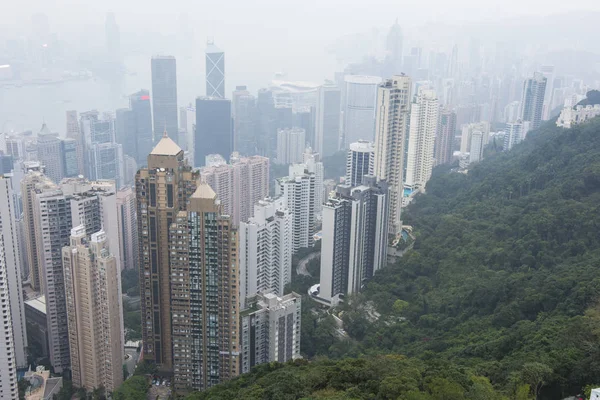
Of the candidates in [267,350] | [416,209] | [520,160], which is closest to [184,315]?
[267,350]

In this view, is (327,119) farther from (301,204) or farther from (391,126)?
(301,204)

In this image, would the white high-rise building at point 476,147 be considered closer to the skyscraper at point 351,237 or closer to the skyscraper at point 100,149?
the skyscraper at point 351,237

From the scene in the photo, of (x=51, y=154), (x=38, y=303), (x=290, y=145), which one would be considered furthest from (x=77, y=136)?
(x=38, y=303)

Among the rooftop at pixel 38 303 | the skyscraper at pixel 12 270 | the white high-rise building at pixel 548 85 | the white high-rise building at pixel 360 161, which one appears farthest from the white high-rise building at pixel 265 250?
the white high-rise building at pixel 548 85

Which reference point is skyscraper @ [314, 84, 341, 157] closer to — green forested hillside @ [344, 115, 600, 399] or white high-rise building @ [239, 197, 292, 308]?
green forested hillside @ [344, 115, 600, 399]

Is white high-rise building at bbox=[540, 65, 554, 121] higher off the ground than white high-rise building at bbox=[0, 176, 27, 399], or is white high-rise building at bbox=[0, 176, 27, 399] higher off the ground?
white high-rise building at bbox=[540, 65, 554, 121]

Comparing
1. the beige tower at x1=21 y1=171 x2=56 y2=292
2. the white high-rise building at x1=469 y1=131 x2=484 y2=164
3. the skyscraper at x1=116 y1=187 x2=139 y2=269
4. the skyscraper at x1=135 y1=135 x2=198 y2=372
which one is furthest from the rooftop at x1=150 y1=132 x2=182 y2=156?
the white high-rise building at x1=469 y1=131 x2=484 y2=164
